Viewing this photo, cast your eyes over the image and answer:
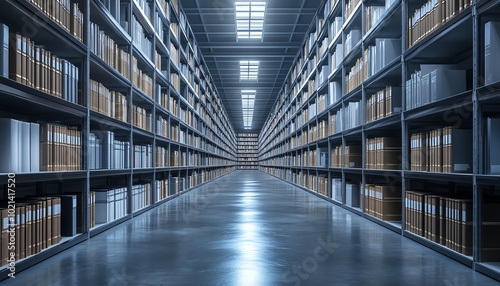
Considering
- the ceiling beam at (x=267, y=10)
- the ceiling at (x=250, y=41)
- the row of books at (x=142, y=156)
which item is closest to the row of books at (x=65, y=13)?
the row of books at (x=142, y=156)

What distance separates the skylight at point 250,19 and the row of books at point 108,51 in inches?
205

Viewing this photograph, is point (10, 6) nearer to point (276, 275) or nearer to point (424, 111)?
point (276, 275)

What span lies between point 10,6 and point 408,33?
382 centimetres

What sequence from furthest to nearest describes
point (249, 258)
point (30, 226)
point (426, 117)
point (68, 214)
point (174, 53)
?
point (174, 53)
point (426, 117)
point (68, 214)
point (249, 258)
point (30, 226)

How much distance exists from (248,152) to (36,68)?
39.8m

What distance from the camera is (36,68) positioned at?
3.30m

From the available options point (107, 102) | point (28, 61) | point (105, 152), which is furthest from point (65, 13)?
point (105, 152)

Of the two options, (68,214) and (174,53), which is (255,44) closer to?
(174,53)

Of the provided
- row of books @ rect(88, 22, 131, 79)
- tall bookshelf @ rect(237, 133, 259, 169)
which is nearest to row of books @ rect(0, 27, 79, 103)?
row of books @ rect(88, 22, 131, 79)

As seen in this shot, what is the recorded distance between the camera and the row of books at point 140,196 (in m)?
6.29

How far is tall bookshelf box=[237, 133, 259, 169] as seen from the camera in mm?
42781

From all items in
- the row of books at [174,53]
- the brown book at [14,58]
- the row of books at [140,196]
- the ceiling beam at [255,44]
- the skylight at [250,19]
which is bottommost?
the row of books at [140,196]

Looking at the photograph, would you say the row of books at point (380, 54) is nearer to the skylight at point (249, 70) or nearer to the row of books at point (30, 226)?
the row of books at point (30, 226)

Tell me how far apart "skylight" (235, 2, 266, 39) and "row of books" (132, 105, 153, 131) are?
14.5 feet
